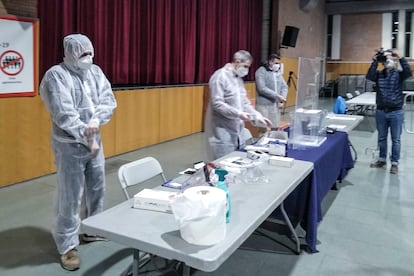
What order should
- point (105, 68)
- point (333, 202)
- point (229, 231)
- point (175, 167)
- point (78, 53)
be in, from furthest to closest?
point (105, 68) < point (175, 167) < point (333, 202) < point (78, 53) < point (229, 231)

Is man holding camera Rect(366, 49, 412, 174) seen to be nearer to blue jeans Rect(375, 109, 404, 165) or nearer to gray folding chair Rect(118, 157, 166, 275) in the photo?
blue jeans Rect(375, 109, 404, 165)

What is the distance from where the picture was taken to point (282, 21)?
10.0 m

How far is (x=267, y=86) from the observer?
5480mm

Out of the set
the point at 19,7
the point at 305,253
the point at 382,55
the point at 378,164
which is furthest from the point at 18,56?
the point at 378,164

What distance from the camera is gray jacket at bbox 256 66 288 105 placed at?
538 cm

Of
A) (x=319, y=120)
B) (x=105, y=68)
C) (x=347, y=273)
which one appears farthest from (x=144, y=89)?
(x=347, y=273)

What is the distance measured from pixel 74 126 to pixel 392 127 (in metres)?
3.58

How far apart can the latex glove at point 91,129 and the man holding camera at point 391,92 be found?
3.30 metres

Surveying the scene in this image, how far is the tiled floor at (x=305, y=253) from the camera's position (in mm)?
2393

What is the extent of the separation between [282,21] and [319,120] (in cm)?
731

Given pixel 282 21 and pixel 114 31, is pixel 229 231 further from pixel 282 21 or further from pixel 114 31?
pixel 282 21

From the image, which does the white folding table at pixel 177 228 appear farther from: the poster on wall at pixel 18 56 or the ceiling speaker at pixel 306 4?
the ceiling speaker at pixel 306 4

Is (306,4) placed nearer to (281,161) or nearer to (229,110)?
(229,110)

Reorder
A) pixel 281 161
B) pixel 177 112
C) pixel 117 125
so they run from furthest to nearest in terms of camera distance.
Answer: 1. pixel 177 112
2. pixel 117 125
3. pixel 281 161
